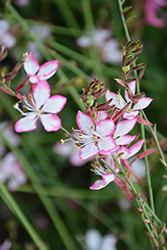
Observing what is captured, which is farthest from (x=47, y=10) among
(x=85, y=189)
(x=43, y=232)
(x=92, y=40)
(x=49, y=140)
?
(x=43, y=232)

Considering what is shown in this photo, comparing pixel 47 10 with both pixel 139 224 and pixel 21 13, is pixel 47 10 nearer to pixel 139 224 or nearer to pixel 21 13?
pixel 21 13

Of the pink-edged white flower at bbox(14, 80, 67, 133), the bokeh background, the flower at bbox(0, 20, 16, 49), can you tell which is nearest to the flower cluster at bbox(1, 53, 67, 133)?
the pink-edged white flower at bbox(14, 80, 67, 133)

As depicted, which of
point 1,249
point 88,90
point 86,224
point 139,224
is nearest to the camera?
point 88,90

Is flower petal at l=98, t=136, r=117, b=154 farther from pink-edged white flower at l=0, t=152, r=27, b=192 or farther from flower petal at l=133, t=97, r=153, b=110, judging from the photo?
pink-edged white flower at l=0, t=152, r=27, b=192

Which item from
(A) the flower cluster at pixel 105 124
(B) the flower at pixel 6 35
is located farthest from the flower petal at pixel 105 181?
(B) the flower at pixel 6 35

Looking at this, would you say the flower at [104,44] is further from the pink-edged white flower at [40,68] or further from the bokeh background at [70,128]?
the pink-edged white flower at [40,68]

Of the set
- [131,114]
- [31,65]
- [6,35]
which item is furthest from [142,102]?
[6,35]
